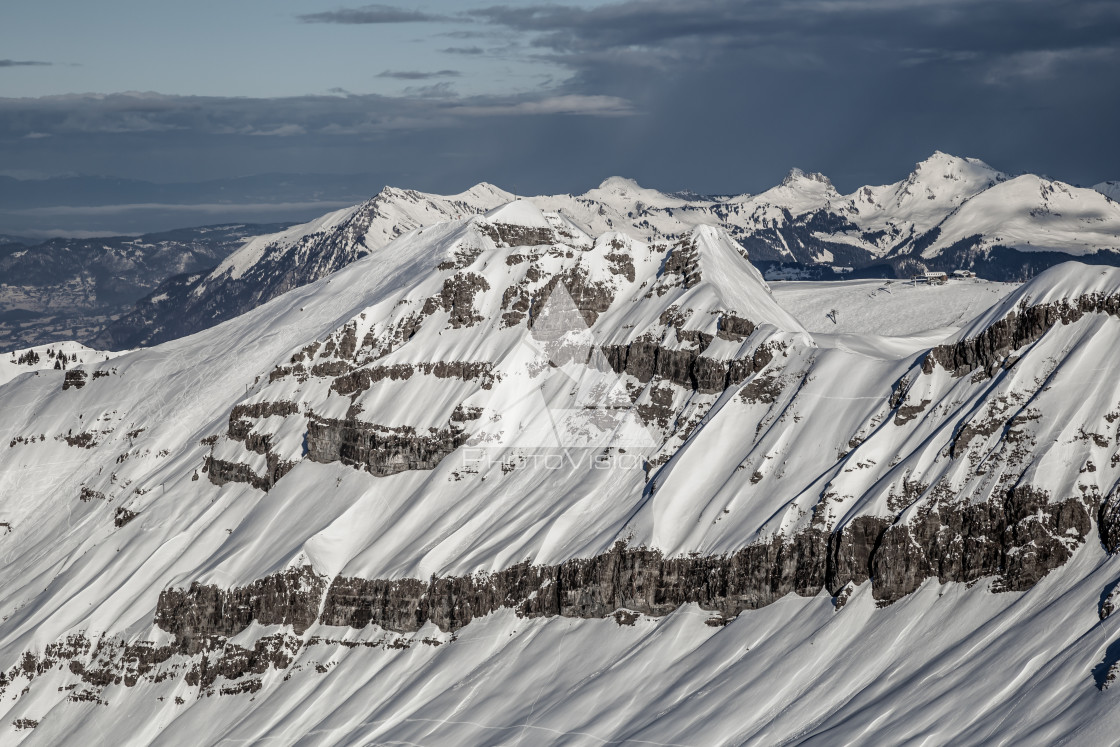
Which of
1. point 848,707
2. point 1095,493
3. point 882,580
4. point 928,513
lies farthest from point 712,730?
point 1095,493

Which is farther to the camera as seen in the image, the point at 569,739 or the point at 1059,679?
the point at 569,739

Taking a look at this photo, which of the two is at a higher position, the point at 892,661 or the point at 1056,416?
the point at 1056,416

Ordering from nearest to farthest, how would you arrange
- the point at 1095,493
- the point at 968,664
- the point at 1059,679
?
A: the point at 1059,679 < the point at 968,664 < the point at 1095,493

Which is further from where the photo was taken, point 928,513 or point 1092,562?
point 928,513

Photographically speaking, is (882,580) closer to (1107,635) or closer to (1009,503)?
(1009,503)

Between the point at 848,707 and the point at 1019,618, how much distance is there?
90.2ft

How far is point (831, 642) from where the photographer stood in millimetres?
192625

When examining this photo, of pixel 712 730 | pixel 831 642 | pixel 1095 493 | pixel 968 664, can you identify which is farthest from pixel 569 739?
pixel 1095 493

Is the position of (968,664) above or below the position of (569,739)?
above

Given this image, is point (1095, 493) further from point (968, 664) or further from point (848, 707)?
point (848, 707)

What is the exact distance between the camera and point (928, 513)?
7746 inches

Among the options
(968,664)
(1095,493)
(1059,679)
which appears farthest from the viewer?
(1095,493)

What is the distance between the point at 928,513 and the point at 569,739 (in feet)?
216

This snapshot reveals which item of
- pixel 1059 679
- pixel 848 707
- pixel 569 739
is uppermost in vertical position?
pixel 1059 679
